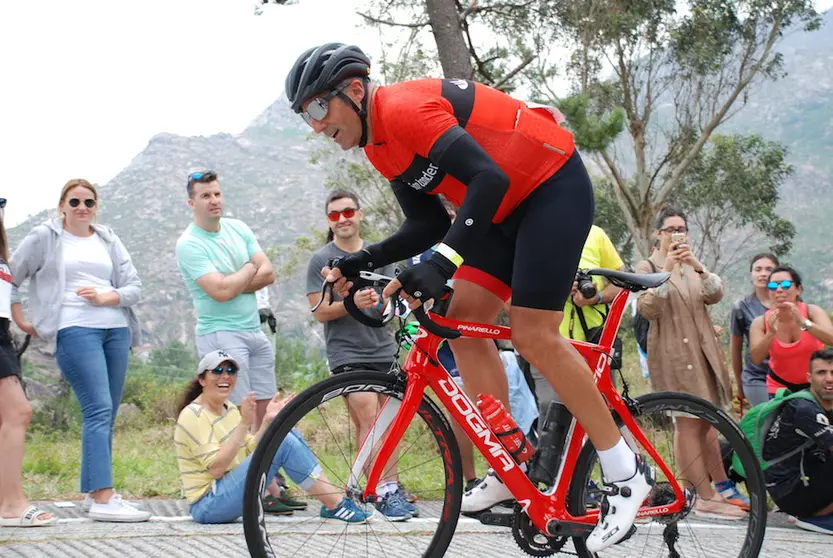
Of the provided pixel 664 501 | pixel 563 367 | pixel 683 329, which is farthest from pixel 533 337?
pixel 683 329

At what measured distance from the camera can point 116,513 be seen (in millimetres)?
5977

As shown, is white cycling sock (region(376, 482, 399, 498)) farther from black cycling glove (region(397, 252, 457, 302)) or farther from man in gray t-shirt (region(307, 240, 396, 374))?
man in gray t-shirt (region(307, 240, 396, 374))

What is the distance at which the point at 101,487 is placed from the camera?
19.9 feet

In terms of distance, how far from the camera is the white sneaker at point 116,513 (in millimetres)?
5961

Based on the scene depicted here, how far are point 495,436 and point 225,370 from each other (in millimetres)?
2746

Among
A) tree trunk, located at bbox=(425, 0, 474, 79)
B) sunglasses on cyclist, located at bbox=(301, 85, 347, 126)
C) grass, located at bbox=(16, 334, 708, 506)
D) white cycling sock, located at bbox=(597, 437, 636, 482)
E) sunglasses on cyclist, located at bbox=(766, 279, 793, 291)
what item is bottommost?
grass, located at bbox=(16, 334, 708, 506)

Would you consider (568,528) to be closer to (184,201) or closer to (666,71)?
(666,71)

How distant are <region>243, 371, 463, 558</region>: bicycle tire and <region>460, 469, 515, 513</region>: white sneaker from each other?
0.29 m

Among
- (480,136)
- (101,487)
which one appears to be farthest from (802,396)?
(101,487)

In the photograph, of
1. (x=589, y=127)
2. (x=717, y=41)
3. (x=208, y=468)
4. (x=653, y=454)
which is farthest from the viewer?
(x=717, y=41)

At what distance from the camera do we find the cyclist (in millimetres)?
3406

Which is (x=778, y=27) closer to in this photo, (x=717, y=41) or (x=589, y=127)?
(x=717, y=41)

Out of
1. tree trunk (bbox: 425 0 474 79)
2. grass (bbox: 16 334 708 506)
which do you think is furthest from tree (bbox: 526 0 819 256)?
tree trunk (bbox: 425 0 474 79)

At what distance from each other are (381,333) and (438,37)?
5652mm
